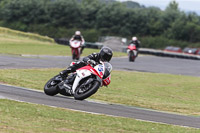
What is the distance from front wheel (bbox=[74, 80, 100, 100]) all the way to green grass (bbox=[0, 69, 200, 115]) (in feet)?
8.16

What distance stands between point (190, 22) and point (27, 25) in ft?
85.8

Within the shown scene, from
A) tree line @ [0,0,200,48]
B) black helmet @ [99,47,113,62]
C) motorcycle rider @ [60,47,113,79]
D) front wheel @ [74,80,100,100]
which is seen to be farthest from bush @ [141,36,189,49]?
front wheel @ [74,80,100,100]

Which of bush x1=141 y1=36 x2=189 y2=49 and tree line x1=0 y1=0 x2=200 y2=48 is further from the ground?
tree line x1=0 y1=0 x2=200 y2=48

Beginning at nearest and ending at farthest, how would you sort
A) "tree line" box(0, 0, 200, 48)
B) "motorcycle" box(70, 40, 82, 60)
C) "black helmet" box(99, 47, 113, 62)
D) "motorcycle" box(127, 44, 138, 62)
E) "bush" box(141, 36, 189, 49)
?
1. "black helmet" box(99, 47, 113, 62)
2. "motorcycle" box(70, 40, 82, 60)
3. "motorcycle" box(127, 44, 138, 62)
4. "bush" box(141, 36, 189, 49)
5. "tree line" box(0, 0, 200, 48)

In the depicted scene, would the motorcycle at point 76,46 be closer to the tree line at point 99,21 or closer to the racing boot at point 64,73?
the racing boot at point 64,73

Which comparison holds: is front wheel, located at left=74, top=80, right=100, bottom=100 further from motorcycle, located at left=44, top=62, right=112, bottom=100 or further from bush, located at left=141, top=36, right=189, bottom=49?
bush, located at left=141, top=36, right=189, bottom=49

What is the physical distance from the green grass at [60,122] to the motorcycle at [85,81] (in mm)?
923

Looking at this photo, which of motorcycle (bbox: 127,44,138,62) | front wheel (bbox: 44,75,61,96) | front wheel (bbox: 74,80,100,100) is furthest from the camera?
motorcycle (bbox: 127,44,138,62)

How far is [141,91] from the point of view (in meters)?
16.4

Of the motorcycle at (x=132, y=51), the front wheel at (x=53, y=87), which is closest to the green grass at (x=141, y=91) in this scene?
the front wheel at (x=53, y=87)

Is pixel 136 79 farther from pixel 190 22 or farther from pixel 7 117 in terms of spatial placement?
pixel 190 22

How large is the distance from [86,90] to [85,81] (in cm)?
27

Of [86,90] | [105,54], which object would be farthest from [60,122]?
[105,54]

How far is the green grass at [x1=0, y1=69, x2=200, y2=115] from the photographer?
13344 millimetres
